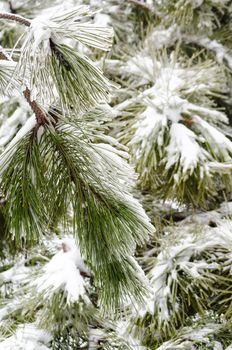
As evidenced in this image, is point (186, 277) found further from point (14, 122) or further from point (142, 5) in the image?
point (142, 5)

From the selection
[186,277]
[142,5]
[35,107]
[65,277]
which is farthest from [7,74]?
[142,5]

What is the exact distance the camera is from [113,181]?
27.1 inches

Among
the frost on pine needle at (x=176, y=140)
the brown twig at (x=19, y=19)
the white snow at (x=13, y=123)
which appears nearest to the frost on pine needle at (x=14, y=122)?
the white snow at (x=13, y=123)

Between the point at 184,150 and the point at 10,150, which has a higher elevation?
the point at 10,150

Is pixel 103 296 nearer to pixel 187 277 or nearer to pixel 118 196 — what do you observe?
pixel 118 196

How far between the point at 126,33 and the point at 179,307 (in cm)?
106

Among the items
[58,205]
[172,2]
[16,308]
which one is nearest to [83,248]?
[58,205]

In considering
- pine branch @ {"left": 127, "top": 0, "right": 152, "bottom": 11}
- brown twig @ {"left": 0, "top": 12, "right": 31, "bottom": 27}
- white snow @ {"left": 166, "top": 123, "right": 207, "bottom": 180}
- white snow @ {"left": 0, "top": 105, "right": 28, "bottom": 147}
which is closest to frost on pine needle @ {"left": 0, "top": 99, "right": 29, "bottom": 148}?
white snow @ {"left": 0, "top": 105, "right": 28, "bottom": 147}

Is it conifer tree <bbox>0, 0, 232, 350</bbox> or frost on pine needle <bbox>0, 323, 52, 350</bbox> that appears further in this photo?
frost on pine needle <bbox>0, 323, 52, 350</bbox>

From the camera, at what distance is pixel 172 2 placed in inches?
67.5

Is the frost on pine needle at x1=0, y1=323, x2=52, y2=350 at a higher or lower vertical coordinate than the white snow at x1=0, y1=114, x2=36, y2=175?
lower

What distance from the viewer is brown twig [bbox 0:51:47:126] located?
2.11ft

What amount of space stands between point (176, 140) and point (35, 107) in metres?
0.69

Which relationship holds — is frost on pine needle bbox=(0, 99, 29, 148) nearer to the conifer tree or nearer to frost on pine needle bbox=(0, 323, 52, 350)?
the conifer tree
